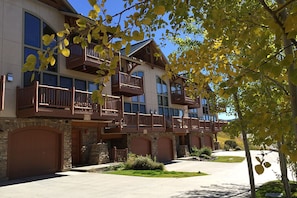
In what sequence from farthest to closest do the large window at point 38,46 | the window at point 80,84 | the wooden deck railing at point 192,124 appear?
the wooden deck railing at point 192,124 → the window at point 80,84 → the large window at point 38,46

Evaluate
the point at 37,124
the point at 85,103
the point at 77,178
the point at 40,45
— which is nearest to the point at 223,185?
the point at 77,178

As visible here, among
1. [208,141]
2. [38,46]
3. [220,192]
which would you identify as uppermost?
[38,46]

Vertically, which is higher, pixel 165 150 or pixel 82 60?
pixel 82 60

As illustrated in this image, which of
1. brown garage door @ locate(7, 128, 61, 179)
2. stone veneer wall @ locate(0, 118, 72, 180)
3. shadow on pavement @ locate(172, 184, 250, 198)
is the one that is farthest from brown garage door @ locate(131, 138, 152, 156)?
shadow on pavement @ locate(172, 184, 250, 198)

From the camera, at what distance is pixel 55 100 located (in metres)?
14.5

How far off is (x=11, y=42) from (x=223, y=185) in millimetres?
12903

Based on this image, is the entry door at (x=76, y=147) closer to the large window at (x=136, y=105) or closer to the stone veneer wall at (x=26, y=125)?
the stone veneer wall at (x=26, y=125)

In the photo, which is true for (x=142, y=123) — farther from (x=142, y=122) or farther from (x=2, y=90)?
(x=2, y=90)

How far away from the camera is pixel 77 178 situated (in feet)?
45.4

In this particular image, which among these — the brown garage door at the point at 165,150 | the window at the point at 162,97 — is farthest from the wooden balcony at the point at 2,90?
the window at the point at 162,97

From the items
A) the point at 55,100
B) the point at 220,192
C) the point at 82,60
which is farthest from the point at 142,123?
the point at 220,192

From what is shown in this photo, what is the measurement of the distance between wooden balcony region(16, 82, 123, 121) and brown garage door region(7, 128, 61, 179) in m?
1.48

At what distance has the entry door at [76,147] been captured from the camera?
1880 centimetres

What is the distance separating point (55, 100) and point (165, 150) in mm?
15247
